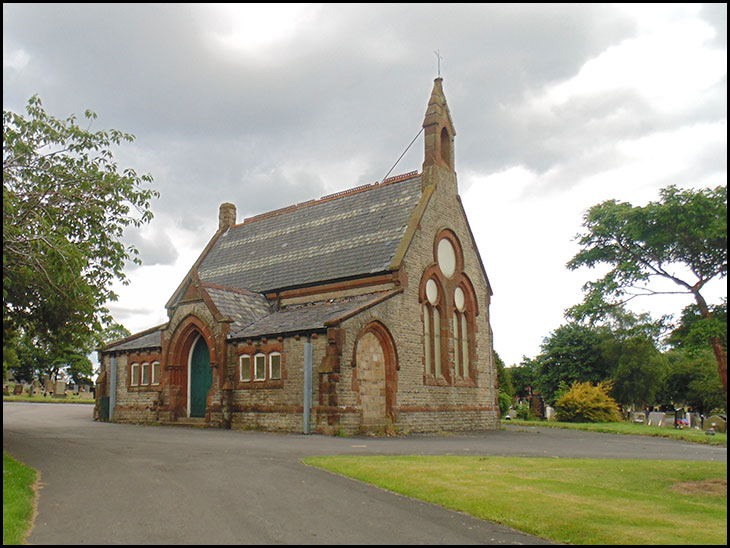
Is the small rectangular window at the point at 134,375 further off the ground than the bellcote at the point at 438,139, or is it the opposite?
the bellcote at the point at 438,139

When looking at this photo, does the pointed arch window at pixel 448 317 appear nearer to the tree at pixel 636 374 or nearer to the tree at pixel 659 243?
the tree at pixel 659 243

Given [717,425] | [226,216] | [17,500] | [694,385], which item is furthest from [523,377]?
[17,500]

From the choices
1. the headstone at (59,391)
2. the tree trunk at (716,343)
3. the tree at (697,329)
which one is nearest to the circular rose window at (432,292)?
the tree at (697,329)

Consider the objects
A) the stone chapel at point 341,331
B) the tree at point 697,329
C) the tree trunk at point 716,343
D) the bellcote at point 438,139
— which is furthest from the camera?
the bellcote at point 438,139

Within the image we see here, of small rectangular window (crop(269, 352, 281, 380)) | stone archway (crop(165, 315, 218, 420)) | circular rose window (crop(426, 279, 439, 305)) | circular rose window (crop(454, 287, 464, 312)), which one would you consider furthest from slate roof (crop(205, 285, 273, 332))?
circular rose window (crop(454, 287, 464, 312))

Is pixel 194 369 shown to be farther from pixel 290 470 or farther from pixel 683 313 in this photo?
pixel 683 313

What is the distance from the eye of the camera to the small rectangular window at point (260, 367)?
25859mm

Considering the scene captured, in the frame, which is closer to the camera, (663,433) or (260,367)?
(260,367)

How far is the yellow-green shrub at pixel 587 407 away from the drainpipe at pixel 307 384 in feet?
78.9

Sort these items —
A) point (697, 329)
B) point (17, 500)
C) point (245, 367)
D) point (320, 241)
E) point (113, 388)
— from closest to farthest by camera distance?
point (17, 500)
point (697, 329)
point (245, 367)
point (113, 388)
point (320, 241)

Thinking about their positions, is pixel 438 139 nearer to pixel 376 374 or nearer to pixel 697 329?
pixel 376 374

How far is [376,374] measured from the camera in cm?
2586

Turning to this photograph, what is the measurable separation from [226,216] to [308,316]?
63.5ft

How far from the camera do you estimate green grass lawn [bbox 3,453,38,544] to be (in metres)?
7.67
